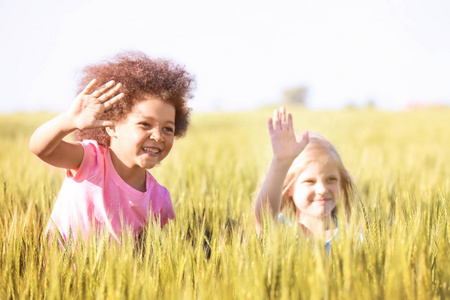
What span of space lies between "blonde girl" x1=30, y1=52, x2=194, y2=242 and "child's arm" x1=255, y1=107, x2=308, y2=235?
1.13 feet

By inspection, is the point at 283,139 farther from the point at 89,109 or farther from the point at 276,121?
the point at 89,109

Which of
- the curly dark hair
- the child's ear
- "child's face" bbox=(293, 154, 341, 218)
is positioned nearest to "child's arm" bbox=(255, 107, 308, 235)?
"child's face" bbox=(293, 154, 341, 218)

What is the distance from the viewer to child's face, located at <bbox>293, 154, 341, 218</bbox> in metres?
1.73

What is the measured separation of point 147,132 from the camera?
1.42 metres

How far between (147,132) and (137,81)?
0.19 meters

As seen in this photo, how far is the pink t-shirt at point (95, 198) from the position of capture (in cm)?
148

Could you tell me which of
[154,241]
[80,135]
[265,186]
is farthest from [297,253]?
[80,135]

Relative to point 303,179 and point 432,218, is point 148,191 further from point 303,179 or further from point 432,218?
point 432,218

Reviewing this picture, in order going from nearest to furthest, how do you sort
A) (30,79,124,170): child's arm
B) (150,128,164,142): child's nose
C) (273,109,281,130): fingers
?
1. (30,79,124,170): child's arm
2. (150,128,164,142): child's nose
3. (273,109,281,130): fingers

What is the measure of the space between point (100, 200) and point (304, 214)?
2.62 ft

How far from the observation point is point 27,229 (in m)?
1.23

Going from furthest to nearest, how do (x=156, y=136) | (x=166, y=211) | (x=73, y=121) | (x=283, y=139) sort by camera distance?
(x=166, y=211) < (x=283, y=139) < (x=156, y=136) < (x=73, y=121)

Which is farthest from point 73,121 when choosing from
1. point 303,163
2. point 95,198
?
point 303,163

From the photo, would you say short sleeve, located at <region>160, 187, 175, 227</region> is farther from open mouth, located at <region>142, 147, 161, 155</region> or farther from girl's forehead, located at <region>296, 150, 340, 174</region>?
girl's forehead, located at <region>296, 150, 340, 174</region>
